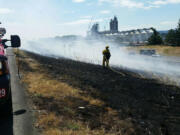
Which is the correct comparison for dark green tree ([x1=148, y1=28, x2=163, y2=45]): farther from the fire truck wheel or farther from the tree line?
the fire truck wheel

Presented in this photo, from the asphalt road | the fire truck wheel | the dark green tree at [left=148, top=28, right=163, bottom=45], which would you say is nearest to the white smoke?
the asphalt road

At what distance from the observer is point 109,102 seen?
9.81 m

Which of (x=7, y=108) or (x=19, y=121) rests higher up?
(x=7, y=108)

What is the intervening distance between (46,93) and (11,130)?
4.18 metres

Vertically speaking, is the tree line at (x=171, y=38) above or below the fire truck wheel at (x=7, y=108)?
above

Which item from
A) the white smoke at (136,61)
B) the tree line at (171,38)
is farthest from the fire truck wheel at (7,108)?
the tree line at (171,38)

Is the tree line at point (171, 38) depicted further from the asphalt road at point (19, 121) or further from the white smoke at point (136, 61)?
the asphalt road at point (19, 121)

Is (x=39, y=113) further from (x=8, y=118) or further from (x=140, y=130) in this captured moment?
(x=140, y=130)

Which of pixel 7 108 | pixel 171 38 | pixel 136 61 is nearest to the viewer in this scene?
pixel 7 108

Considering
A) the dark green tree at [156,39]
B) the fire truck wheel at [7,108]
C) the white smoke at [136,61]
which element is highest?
the dark green tree at [156,39]

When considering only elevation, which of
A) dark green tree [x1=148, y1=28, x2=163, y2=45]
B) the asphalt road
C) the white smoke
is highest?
dark green tree [x1=148, y1=28, x2=163, y2=45]

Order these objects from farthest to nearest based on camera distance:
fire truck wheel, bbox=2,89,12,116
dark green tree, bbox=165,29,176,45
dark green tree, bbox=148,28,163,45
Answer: dark green tree, bbox=148,28,163,45 → dark green tree, bbox=165,29,176,45 → fire truck wheel, bbox=2,89,12,116

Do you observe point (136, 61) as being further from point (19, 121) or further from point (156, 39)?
point (156, 39)

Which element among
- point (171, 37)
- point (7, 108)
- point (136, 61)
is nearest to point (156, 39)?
point (171, 37)
